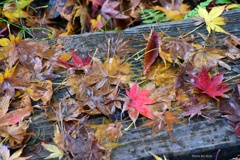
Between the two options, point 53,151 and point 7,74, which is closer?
point 53,151

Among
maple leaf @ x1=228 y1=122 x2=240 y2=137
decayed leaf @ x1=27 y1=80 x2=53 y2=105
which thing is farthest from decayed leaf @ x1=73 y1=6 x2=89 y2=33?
maple leaf @ x1=228 y1=122 x2=240 y2=137

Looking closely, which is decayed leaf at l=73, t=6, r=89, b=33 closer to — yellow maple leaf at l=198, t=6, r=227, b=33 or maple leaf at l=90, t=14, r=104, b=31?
maple leaf at l=90, t=14, r=104, b=31

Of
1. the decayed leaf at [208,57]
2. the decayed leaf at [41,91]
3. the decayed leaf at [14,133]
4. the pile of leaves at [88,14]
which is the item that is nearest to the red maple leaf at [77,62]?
the decayed leaf at [41,91]

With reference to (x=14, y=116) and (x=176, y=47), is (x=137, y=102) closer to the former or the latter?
(x=176, y=47)

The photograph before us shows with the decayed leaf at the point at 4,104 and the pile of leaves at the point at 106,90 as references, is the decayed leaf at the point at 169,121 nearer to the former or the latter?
the pile of leaves at the point at 106,90

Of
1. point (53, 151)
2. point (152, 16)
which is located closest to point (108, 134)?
point (53, 151)
